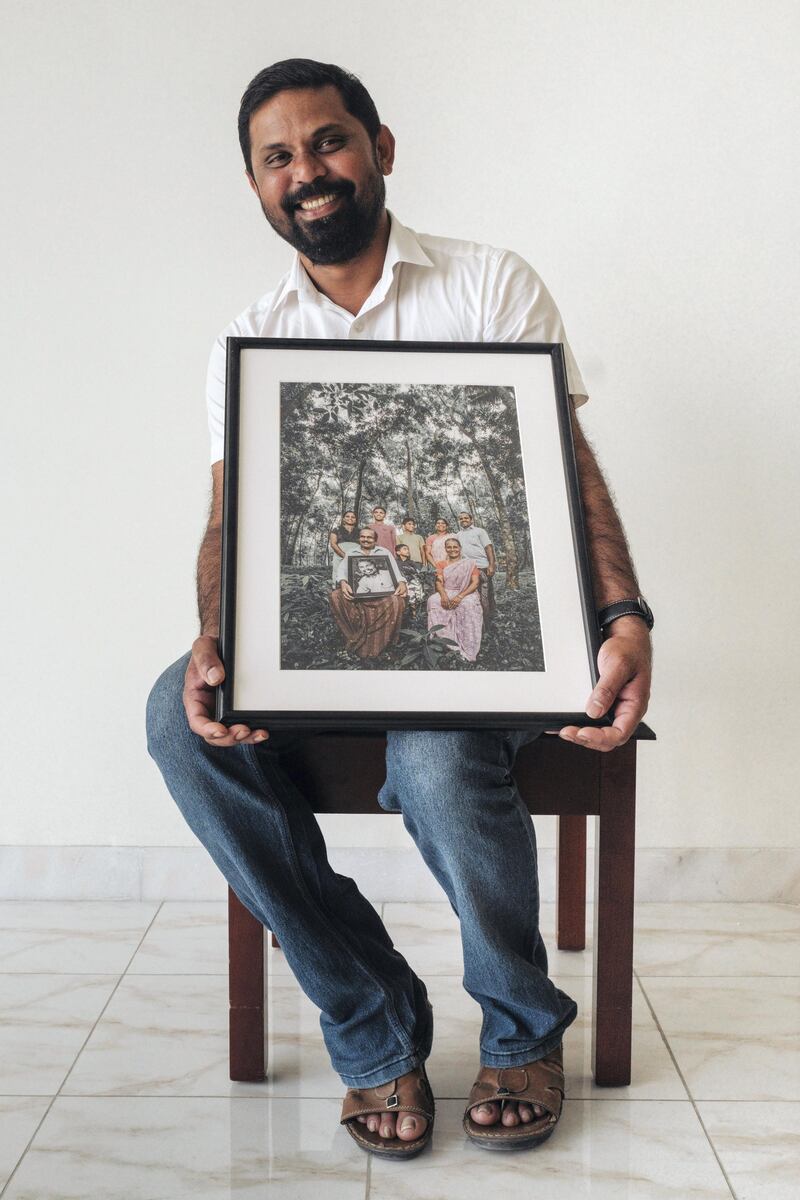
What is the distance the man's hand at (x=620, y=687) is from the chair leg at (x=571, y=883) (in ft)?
2.09

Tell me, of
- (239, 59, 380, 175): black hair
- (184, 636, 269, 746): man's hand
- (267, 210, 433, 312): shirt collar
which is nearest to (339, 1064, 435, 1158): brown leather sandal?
(184, 636, 269, 746): man's hand

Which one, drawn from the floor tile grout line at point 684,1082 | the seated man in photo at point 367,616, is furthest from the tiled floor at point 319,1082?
the seated man in photo at point 367,616

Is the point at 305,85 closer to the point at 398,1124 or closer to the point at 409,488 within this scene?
the point at 409,488

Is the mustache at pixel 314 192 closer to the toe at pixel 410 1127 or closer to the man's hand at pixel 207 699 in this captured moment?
the man's hand at pixel 207 699

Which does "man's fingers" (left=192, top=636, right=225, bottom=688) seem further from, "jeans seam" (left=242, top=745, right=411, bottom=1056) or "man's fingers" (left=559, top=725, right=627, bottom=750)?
"man's fingers" (left=559, top=725, right=627, bottom=750)

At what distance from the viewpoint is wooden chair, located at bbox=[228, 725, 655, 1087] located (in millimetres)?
1369

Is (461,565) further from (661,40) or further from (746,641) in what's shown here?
(661,40)

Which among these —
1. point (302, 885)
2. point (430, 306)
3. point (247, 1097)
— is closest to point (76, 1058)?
point (247, 1097)

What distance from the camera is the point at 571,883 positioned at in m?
1.83

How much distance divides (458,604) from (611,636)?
0.18 meters

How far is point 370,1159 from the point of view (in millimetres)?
1252

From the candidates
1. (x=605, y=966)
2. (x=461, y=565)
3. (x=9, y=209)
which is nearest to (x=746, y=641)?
(x=605, y=966)

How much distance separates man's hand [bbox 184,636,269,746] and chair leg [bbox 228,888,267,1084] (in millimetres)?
294

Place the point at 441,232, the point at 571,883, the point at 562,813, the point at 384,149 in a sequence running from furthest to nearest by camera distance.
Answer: the point at 441,232 → the point at 571,883 → the point at 384,149 → the point at 562,813
